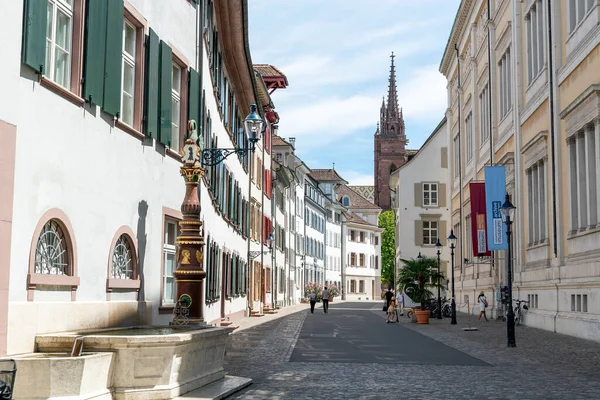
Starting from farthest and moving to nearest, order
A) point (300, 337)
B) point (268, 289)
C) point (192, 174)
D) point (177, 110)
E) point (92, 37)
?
point (268, 289), point (300, 337), point (177, 110), point (192, 174), point (92, 37)

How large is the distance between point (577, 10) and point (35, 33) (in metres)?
19.0

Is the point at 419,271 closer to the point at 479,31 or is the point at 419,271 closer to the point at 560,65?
the point at 560,65

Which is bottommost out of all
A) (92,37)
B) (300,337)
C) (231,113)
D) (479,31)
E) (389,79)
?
(300,337)

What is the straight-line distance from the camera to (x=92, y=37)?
37.7ft

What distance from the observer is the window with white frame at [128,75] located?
44.4 ft

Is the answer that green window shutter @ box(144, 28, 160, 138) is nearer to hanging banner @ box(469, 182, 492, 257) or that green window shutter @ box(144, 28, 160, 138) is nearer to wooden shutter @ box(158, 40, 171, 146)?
wooden shutter @ box(158, 40, 171, 146)

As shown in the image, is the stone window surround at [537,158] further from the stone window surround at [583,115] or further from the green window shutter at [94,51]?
the green window shutter at [94,51]

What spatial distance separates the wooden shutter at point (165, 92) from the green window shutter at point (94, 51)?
2.96 m

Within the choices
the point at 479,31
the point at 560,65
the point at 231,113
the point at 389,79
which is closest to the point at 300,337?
the point at 231,113

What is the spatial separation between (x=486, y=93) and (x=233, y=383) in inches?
1267

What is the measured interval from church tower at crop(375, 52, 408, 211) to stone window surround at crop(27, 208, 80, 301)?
13558cm

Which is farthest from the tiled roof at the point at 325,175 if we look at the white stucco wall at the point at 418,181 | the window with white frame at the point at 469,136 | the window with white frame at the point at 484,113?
the window with white frame at the point at 484,113

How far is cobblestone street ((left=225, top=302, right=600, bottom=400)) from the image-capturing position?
12.2 metres

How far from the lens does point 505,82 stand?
37.1 m
